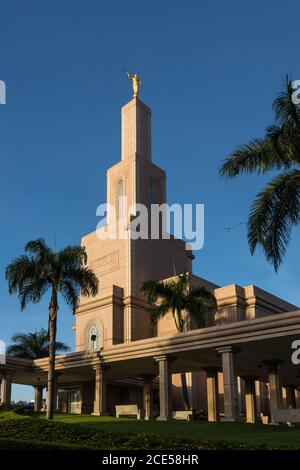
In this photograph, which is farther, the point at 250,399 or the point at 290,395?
the point at 290,395

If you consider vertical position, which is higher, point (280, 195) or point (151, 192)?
point (151, 192)

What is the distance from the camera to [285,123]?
2319 cm

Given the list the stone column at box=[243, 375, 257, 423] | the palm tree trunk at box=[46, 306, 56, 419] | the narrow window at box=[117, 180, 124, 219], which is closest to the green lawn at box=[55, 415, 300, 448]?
the palm tree trunk at box=[46, 306, 56, 419]

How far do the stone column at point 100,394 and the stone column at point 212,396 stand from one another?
758 centimetres

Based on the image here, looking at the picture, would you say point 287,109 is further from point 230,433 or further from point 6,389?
point 6,389

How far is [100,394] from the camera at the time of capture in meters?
41.4

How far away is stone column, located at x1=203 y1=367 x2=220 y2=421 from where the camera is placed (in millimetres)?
41594

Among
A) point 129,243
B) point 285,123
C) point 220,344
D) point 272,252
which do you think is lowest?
point 220,344

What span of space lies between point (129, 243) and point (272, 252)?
35.5 m

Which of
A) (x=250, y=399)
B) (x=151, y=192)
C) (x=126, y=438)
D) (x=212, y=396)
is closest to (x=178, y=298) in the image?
(x=212, y=396)

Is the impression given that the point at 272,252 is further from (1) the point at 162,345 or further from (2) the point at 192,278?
(2) the point at 192,278

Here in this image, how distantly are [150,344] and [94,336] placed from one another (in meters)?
19.9

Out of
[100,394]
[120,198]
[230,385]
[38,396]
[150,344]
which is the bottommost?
[38,396]
